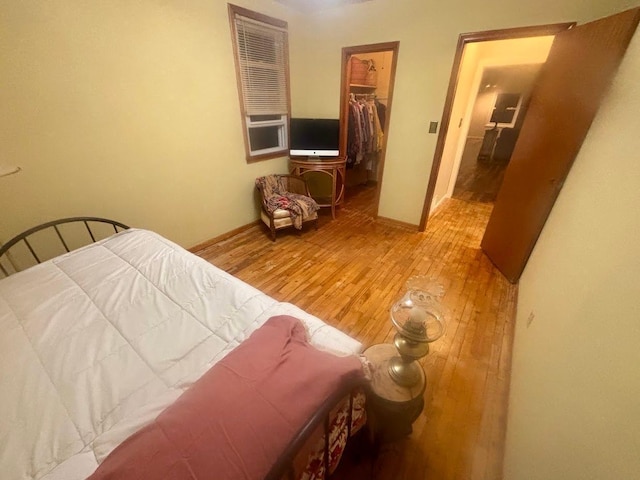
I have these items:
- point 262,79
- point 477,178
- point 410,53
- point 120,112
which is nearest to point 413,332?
point 120,112

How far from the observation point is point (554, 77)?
1929 mm

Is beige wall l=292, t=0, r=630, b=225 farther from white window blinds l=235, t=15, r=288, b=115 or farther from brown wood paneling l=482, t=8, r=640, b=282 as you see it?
brown wood paneling l=482, t=8, r=640, b=282

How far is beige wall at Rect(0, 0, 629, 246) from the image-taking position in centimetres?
157

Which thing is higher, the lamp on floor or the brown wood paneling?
the brown wood paneling

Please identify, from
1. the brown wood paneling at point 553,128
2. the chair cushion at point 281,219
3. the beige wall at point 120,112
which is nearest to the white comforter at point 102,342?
the beige wall at point 120,112

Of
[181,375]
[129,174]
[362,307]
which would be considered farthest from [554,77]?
[129,174]

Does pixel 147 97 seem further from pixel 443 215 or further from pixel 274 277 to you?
pixel 443 215

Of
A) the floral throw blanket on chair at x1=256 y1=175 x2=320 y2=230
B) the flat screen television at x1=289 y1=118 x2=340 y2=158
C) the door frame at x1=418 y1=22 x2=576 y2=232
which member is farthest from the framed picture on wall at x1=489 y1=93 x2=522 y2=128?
the floral throw blanket on chair at x1=256 y1=175 x2=320 y2=230

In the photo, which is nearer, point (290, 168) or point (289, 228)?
point (289, 228)

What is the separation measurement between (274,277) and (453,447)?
1688 mm

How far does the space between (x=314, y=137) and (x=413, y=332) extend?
285 centimetres

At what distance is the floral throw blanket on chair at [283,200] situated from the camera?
283cm

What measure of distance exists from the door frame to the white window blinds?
73.4 inches

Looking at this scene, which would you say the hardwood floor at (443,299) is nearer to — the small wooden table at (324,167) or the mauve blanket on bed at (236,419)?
the small wooden table at (324,167)
